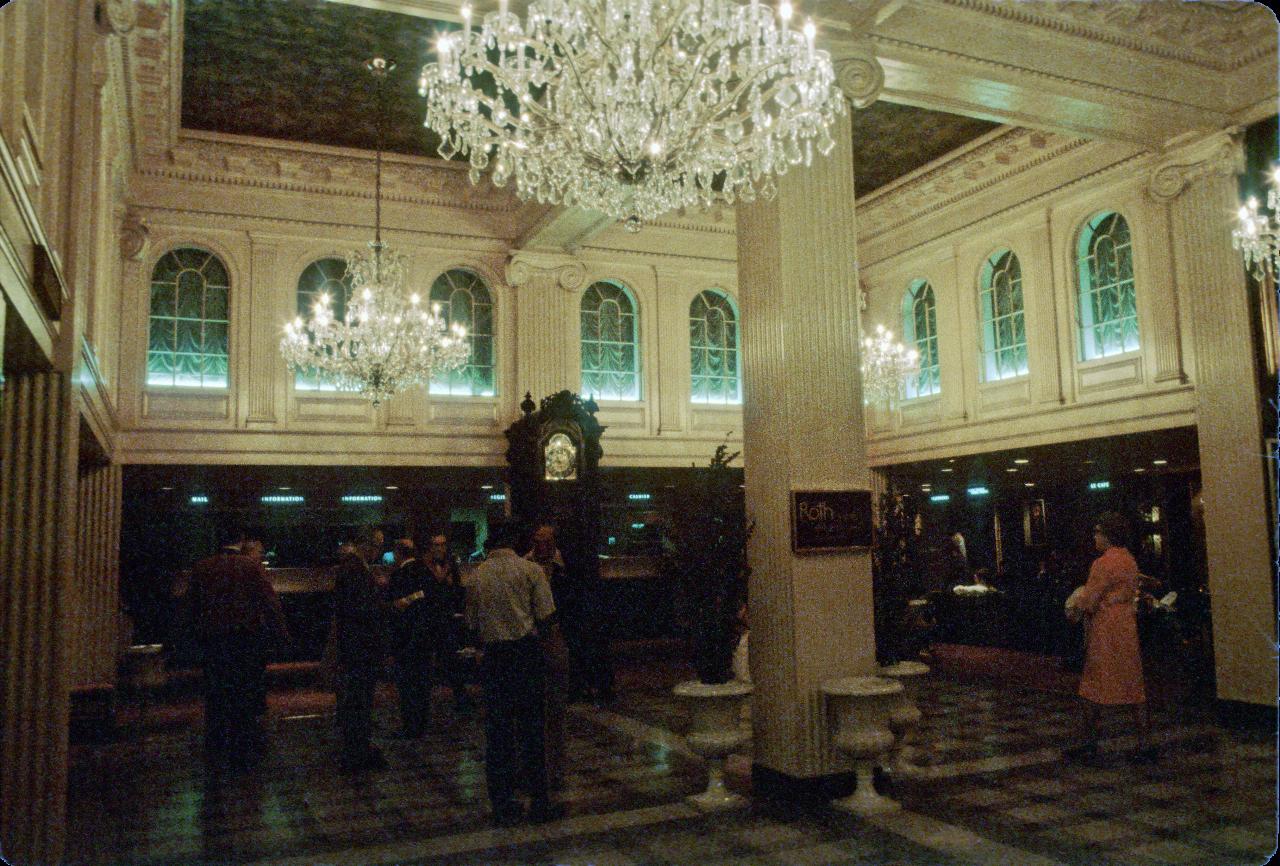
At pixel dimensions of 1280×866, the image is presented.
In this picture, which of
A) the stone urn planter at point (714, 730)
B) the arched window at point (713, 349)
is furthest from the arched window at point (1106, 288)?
the stone urn planter at point (714, 730)

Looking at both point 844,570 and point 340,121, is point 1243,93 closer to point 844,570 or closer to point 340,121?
point 844,570

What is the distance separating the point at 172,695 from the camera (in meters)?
9.61

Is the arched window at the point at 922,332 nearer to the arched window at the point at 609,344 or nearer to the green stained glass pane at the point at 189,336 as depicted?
the arched window at the point at 609,344

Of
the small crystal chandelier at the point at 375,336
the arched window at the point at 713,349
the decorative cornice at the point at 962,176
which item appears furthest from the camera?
the arched window at the point at 713,349

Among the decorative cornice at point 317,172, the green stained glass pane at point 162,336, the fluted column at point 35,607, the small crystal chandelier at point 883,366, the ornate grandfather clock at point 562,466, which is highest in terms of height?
the decorative cornice at point 317,172

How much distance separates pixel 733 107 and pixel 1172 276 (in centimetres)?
629

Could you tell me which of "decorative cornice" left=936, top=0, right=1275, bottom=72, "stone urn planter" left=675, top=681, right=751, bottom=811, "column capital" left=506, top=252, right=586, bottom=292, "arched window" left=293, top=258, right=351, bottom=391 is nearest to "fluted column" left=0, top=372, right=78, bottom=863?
"stone urn planter" left=675, top=681, right=751, bottom=811

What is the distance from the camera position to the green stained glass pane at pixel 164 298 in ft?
34.9

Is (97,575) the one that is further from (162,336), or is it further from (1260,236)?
(1260,236)

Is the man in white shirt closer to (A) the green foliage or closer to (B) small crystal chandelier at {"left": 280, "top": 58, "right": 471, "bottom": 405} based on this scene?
(A) the green foliage

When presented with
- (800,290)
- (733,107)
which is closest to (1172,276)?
(800,290)

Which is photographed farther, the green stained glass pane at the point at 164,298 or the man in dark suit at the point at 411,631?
the green stained glass pane at the point at 164,298

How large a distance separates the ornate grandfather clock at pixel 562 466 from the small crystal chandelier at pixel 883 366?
3311 millimetres

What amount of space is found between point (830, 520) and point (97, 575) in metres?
7.30
